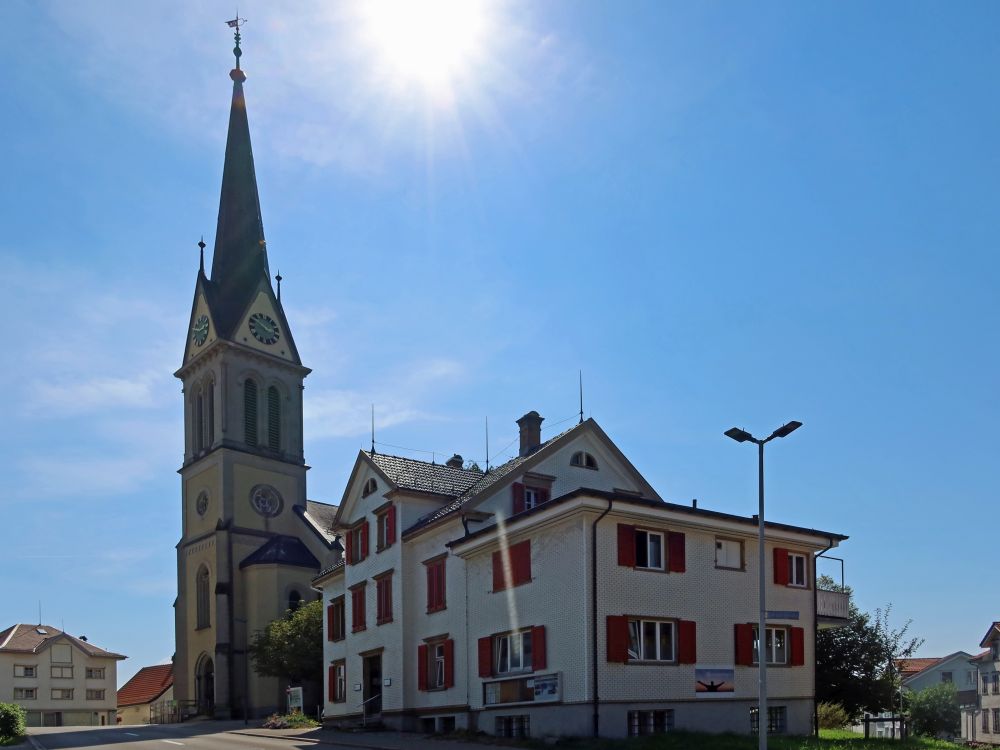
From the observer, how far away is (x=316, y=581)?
43938 mm

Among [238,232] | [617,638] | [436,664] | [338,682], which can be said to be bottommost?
[338,682]

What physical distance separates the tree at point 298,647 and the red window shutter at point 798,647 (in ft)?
82.9

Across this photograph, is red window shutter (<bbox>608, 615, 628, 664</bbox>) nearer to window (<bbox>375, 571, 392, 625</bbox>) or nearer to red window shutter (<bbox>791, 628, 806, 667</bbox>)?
red window shutter (<bbox>791, 628, 806, 667</bbox>)

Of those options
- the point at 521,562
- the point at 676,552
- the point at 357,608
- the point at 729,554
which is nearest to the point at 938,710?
the point at 357,608

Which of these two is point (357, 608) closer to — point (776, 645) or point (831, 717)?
point (776, 645)

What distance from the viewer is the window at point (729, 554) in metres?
29.5

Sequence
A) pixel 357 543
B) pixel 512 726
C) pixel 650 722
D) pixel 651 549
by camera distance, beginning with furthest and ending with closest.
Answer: pixel 357 543, pixel 512 726, pixel 651 549, pixel 650 722

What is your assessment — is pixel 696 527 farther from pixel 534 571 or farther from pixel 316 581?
pixel 316 581

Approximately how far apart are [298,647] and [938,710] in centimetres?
5357

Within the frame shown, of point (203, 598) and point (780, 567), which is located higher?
point (780, 567)

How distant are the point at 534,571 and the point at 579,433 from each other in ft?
25.4

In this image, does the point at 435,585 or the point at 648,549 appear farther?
the point at 435,585

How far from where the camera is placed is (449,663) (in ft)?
106

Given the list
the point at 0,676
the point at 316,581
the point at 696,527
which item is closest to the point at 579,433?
the point at 696,527
